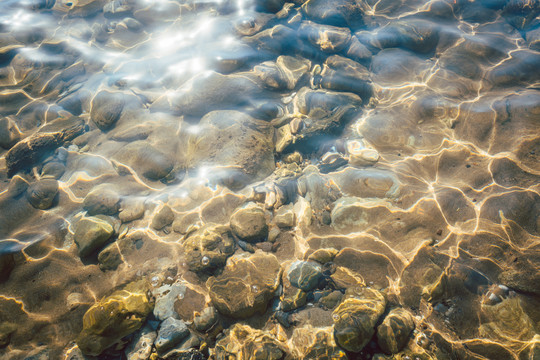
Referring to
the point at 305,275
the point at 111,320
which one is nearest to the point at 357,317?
the point at 305,275

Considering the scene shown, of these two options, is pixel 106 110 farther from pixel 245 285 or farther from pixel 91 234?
pixel 245 285

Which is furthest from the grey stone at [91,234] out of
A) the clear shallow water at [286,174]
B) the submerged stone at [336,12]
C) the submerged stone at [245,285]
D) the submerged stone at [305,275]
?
the submerged stone at [336,12]

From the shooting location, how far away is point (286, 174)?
4328mm

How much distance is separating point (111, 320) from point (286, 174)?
3244 millimetres

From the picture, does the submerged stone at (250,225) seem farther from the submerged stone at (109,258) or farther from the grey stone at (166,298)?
the submerged stone at (109,258)

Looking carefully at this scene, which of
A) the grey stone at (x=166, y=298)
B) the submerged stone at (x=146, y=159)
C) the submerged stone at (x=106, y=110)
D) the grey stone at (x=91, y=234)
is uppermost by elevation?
the submerged stone at (x=106, y=110)

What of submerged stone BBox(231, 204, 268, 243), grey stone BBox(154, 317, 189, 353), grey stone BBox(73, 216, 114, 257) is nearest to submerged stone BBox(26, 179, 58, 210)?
grey stone BBox(73, 216, 114, 257)

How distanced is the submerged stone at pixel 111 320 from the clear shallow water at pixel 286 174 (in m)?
0.08

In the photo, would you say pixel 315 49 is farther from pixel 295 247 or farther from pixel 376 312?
pixel 376 312

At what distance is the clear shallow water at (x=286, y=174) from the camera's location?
2.96 m

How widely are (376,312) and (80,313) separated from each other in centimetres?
391

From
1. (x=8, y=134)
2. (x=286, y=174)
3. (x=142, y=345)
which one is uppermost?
(x=8, y=134)

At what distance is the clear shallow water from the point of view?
2965mm

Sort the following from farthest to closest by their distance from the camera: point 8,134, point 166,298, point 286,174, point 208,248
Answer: point 8,134 < point 286,174 < point 208,248 < point 166,298
